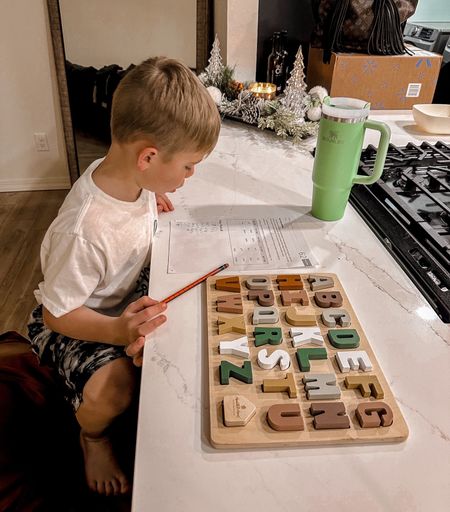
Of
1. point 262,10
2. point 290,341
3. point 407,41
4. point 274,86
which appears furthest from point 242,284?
point 407,41

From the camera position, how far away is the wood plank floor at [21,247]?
196 cm

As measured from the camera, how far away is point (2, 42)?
8.30ft

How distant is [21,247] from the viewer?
2.35 metres

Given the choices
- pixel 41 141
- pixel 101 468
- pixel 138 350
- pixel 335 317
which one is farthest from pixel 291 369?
pixel 41 141

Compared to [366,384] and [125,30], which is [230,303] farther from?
[125,30]

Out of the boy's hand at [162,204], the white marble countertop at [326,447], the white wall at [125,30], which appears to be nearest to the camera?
the white marble countertop at [326,447]

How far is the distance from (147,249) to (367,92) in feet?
3.66

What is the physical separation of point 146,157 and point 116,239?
0.58 feet

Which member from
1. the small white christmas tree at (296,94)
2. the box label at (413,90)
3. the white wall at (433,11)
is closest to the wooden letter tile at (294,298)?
the small white christmas tree at (296,94)

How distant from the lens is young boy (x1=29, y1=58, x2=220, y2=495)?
A: 827 millimetres

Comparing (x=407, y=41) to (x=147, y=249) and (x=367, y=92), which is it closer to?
(x=367, y=92)

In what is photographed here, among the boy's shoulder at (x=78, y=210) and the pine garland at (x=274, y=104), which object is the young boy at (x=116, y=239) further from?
the pine garland at (x=274, y=104)

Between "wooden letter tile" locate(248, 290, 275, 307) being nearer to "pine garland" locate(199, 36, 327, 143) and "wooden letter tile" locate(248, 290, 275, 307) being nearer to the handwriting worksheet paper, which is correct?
the handwriting worksheet paper

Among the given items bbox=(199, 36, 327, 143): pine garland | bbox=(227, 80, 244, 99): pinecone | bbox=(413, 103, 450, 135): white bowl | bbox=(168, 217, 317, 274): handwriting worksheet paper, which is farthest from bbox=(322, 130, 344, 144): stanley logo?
bbox=(227, 80, 244, 99): pinecone
